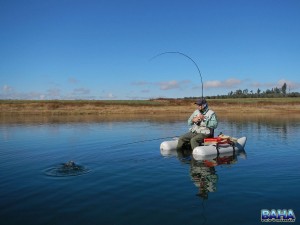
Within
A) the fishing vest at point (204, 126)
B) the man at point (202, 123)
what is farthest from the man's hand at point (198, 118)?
the fishing vest at point (204, 126)

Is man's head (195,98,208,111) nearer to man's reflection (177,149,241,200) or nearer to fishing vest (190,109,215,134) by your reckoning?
fishing vest (190,109,215,134)

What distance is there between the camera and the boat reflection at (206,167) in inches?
367

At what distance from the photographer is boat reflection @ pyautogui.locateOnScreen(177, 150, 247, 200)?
9.32 metres

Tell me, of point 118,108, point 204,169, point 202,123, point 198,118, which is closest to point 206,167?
point 204,169

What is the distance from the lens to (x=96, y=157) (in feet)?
46.4

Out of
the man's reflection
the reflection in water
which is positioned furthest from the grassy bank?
the reflection in water

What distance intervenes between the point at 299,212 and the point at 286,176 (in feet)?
11.4

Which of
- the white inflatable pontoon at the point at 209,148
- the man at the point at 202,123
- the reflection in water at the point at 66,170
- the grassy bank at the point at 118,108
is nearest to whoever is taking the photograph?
Result: the reflection in water at the point at 66,170

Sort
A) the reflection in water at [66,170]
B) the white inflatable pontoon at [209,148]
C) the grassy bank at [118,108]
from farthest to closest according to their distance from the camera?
Answer: the grassy bank at [118,108], the white inflatable pontoon at [209,148], the reflection in water at [66,170]

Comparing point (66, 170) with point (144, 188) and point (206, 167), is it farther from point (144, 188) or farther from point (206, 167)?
point (206, 167)

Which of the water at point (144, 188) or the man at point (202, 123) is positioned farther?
the man at point (202, 123)

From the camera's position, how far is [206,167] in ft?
39.5

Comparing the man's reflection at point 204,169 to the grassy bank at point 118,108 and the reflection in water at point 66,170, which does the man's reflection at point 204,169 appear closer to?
the reflection in water at point 66,170

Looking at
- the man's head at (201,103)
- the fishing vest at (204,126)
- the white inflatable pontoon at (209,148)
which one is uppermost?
the man's head at (201,103)
